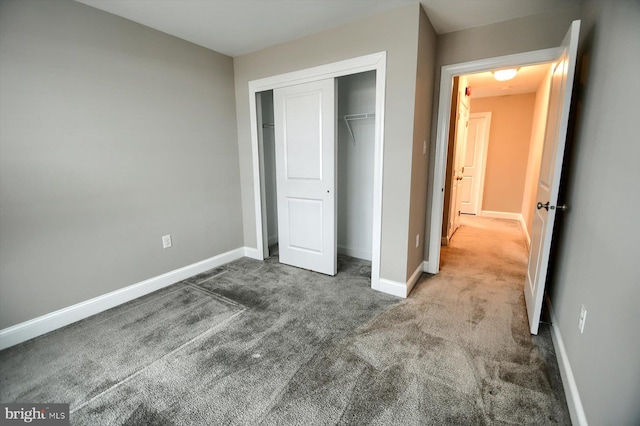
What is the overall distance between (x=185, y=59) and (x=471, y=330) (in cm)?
353

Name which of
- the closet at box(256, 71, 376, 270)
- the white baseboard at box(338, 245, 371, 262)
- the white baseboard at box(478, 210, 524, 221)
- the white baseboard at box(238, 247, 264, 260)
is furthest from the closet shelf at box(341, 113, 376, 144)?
the white baseboard at box(478, 210, 524, 221)

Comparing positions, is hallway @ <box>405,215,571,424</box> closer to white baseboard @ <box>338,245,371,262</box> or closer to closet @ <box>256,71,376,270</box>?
white baseboard @ <box>338,245,371,262</box>

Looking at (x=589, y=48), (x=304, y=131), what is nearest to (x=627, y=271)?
(x=589, y=48)

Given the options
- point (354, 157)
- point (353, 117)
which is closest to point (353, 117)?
point (353, 117)

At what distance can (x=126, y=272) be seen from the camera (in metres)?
2.54

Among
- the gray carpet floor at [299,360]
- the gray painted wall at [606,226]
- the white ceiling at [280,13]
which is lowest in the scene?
the gray carpet floor at [299,360]

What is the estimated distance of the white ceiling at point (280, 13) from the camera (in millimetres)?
2139

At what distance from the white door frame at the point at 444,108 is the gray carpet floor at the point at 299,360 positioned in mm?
556

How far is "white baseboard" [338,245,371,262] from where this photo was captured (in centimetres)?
357

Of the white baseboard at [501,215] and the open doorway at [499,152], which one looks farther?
the white baseboard at [501,215]

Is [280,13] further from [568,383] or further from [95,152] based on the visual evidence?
[568,383]

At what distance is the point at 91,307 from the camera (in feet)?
7.61

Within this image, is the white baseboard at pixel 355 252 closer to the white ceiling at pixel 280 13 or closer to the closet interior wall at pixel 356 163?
the closet interior wall at pixel 356 163

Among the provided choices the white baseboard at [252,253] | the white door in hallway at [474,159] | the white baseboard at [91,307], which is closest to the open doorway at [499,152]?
the white door in hallway at [474,159]
